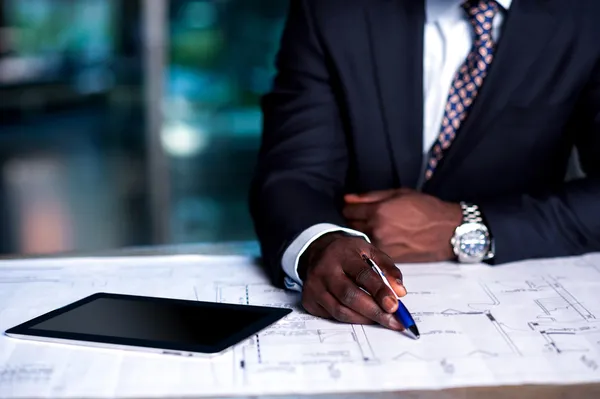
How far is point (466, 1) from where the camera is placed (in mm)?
1776

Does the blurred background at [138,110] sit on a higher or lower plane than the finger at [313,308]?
lower

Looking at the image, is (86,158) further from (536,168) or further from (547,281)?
(547,281)

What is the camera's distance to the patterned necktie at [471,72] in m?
1.74

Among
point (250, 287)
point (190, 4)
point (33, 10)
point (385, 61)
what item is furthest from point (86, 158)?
point (250, 287)

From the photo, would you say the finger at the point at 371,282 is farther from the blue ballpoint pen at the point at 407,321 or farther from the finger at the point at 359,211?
the finger at the point at 359,211

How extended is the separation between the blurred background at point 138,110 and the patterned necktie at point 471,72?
2805 millimetres

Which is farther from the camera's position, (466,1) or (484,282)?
(466,1)

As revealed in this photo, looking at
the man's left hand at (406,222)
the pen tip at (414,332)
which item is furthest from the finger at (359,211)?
the pen tip at (414,332)

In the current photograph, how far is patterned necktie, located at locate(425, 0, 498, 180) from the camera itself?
1739 millimetres

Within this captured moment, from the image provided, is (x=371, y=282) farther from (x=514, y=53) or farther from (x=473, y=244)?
(x=514, y=53)

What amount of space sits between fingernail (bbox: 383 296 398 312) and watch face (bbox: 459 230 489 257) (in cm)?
41

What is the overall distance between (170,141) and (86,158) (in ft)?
4.00

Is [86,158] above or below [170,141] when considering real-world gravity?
below

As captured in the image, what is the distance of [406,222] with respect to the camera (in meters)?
1.54
